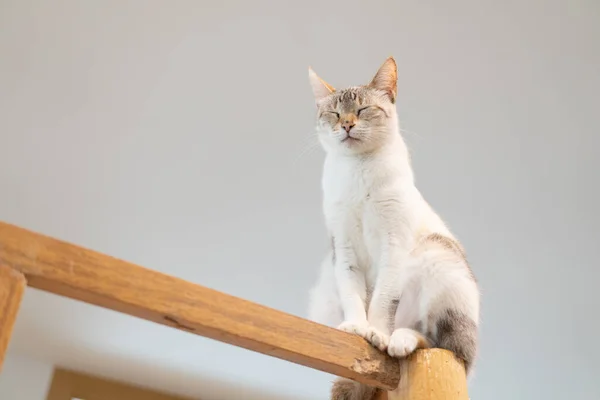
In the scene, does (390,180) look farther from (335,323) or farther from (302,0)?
(302,0)

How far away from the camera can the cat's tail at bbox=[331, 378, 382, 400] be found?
952 millimetres

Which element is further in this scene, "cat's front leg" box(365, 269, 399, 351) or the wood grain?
the wood grain

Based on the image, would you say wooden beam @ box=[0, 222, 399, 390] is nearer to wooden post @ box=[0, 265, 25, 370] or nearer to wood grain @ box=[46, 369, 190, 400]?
wooden post @ box=[0, 265, 25, 370]

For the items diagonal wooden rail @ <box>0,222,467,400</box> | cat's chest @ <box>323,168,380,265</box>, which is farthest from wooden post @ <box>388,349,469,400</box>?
cat's chest @ <box>323,168,380,265</box>

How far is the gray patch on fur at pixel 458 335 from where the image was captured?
2.89 ft

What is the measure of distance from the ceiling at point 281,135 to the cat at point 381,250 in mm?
383

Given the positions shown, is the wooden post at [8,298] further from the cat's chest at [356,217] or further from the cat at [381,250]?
the cat's chest at [356,217]

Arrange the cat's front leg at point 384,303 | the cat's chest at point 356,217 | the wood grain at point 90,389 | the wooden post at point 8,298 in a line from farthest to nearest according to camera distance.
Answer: the wood grain at point 90,389 < the cat's chest at point 356,217 < the cat's front leg at point 384,303 < the wooden post at point 8,298

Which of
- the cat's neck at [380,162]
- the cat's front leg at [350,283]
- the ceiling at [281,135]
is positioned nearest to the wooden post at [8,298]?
the cat's front leg at [350,283]

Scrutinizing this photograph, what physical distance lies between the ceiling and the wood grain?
0.56 m

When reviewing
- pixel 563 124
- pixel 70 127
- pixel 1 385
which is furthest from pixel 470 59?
pixel 1 385

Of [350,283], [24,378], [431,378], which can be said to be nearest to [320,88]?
[350,283]

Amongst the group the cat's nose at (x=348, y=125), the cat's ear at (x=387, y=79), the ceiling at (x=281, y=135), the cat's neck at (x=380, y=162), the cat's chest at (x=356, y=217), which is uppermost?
the ceiling at (x=281, y=135)

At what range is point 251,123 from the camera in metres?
1.77
